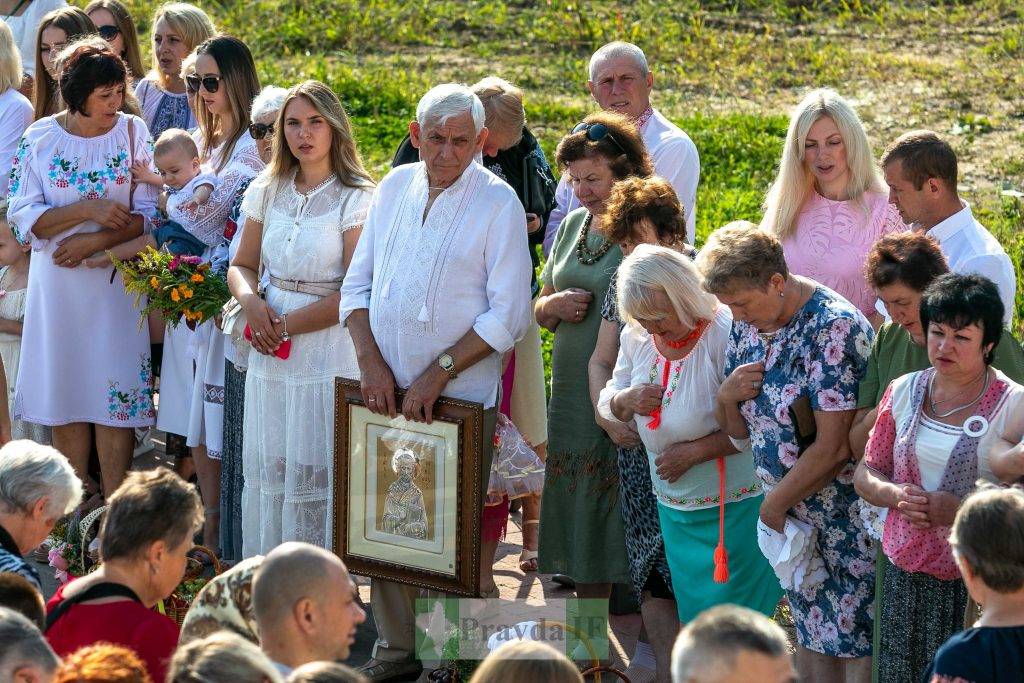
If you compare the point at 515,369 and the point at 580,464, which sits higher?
the point at 515,369

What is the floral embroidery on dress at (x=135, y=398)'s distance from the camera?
7.55 metres

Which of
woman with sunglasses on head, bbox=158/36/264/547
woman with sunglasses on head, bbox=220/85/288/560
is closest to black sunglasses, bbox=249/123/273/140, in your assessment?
woman with sunglasses on head, bbox=220/85/288/560

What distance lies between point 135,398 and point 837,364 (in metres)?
4.16

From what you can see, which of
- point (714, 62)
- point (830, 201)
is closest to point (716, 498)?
point (830, 201)

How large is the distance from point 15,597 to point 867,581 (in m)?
2.80

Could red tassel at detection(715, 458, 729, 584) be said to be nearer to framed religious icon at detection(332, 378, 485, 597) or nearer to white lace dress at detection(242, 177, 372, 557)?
framed religious icon at detection(332, 378, 485, 597)

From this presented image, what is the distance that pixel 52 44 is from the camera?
27.2 feet

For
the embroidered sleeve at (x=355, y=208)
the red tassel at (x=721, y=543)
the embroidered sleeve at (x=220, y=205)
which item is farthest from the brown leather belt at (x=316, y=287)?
the red tassel at (x=721, y=543)

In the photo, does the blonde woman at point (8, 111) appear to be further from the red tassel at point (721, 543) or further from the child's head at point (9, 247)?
the red tassel at point (721, 543)

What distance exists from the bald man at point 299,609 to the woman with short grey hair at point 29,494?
1.27m

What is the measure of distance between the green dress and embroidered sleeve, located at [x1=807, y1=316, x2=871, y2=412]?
128 cm

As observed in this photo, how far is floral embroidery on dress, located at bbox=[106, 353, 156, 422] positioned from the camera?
7551mm

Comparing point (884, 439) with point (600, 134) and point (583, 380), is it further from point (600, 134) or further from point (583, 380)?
point (600, 134)

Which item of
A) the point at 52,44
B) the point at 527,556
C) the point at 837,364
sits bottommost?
the point at 527,556
